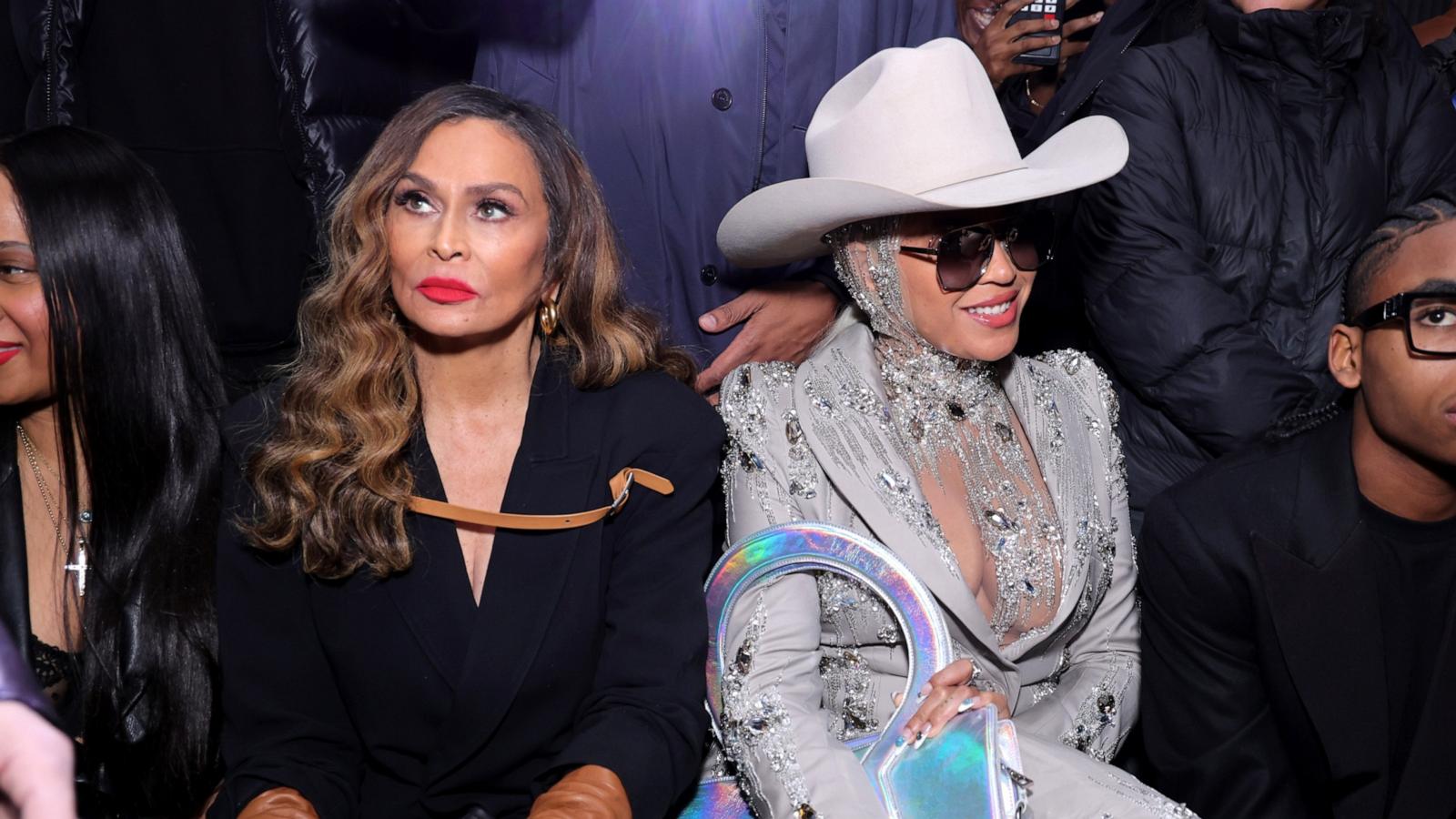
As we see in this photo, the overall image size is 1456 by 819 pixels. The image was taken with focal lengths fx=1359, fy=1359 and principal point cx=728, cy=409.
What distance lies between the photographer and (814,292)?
342 centimetres

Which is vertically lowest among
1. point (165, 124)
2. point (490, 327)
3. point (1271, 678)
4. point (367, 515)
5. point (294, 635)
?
point (1271, 678)

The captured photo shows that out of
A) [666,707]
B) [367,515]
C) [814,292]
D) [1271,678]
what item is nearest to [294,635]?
[367,515]

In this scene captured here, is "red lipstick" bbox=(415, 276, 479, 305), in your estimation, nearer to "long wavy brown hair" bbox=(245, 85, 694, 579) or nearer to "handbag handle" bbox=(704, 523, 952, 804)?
"long wavy brown hair" bbox=(245, 85, 694, 579)

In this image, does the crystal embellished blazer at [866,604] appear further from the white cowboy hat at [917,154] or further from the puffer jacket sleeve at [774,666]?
the white cowboy hat at [917,154]

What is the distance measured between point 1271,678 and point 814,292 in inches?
55.0

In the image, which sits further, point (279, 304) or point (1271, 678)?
point (279, 304)

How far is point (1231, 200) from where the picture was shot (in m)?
3.21

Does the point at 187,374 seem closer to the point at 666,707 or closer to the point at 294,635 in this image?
the point at 294,635

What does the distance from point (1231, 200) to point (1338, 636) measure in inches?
43.6

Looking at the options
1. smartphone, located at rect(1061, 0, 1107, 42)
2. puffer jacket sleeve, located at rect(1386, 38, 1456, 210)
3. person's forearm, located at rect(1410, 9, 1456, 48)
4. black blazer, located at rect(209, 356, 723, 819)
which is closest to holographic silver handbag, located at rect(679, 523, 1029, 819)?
black blazer, located at rect(209, 356, 723, 819)

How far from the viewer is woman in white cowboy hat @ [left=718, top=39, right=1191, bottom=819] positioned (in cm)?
273

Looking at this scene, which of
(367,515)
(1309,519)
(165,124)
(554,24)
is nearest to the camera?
(367,515)

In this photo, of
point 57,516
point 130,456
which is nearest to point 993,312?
point 130,456

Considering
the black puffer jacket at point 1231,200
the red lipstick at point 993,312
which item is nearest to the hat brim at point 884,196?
the red lipstick at point 993,312
